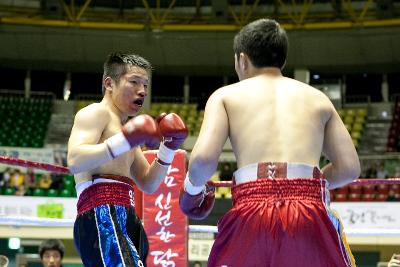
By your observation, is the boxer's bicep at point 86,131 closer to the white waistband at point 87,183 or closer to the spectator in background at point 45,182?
the white waistband at point 87,183

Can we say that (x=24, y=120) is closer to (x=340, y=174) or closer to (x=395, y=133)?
(x=395, y=133)

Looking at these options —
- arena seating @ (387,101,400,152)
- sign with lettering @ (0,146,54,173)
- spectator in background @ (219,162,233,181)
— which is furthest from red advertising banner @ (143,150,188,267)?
arena seating @ (387,101,400,152)

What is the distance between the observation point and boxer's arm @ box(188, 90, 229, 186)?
2.01 metres

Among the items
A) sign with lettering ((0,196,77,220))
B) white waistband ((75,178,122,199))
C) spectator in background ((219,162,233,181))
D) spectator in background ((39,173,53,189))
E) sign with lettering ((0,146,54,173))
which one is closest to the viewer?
white waistband ((75,178,122,199))

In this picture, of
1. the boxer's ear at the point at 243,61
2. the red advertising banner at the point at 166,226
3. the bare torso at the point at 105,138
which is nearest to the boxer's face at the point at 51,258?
the red advertising banner at the point at 166,226

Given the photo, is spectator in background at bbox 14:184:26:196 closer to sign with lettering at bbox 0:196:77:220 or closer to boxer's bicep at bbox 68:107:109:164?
sign with lettering at bbox 0:196:77:220

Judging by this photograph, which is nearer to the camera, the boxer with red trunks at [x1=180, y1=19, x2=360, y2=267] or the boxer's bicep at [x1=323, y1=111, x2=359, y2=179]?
the boxer with red trunks at [x1=180, y1=19, x2=360, y2=267]

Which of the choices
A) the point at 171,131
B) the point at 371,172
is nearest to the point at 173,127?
the point at 171,131

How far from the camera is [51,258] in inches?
137

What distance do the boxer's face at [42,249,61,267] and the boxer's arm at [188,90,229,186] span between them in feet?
5.28

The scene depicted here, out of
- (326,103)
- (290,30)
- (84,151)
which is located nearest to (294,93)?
(326,103)

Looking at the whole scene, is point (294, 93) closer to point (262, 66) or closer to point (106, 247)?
point (262, 66)

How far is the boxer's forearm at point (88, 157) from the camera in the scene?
7.60 ft

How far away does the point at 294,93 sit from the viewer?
211cm
